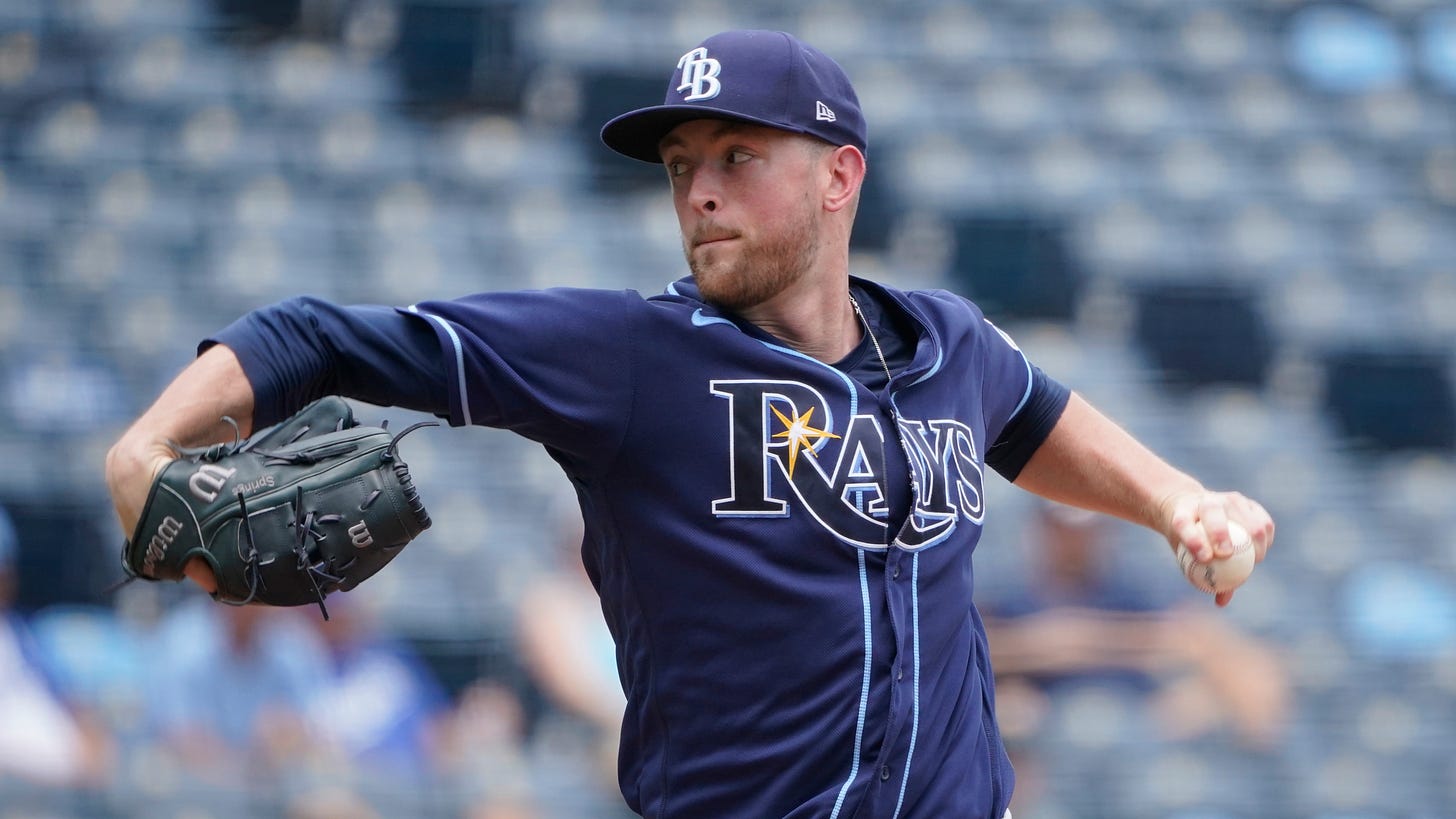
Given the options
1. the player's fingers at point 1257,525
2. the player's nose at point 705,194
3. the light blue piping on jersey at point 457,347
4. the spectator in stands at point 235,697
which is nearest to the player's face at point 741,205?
the player's nose at point 705,194

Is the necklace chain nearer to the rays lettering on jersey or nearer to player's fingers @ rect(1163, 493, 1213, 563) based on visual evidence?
the rays lettering on jersey

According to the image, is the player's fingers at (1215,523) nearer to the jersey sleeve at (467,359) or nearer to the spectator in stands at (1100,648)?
the jersey sleeve at (467,359)

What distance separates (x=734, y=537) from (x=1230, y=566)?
0.67 meters

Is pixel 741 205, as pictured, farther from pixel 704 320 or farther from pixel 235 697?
pixel 235 697

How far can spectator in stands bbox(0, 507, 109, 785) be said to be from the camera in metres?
4.67

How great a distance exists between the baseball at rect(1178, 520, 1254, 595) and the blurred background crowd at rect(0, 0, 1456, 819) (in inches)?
109

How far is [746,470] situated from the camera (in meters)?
2.10

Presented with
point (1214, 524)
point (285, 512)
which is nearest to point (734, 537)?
point (285, 512)

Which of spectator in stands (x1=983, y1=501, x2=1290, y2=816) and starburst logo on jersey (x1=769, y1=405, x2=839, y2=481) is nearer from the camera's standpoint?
starburst logo on jersey (x1=769, y1=405, x2=839, y2=481)

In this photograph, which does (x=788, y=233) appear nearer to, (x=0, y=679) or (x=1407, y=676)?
(x=0, y=679)

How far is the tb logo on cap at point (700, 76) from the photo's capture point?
2.14 m

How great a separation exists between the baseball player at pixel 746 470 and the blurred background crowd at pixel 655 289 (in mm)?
2815

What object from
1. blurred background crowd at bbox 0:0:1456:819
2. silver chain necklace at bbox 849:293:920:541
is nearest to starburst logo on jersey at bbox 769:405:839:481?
silver chain necklace at bbox 849:293:920:541

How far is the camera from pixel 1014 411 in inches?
100
